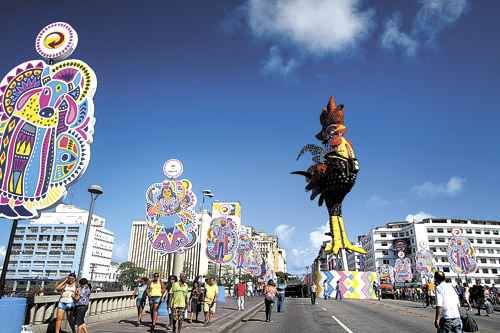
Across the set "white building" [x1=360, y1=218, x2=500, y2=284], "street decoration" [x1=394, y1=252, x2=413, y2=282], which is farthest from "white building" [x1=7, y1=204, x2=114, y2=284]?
"street decoration" [x1=394, y1=252, x2=413, y2=282]

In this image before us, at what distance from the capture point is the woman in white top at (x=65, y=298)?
9.21 m

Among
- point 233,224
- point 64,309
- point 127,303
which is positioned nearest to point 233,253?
point 233,224

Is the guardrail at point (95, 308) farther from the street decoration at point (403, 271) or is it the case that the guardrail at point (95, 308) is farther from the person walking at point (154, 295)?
the street decoration at point (403, 271)

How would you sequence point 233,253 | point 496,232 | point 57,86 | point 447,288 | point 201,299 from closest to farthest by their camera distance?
point 447,288 < point 57,86 < point 201,299 < point 233,253 < point 496,232

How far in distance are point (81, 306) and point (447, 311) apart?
8.70m

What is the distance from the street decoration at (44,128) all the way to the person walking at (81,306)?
242 cm

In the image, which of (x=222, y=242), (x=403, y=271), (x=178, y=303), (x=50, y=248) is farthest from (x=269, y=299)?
(x=50, y=248)

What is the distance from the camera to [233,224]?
3278 cm

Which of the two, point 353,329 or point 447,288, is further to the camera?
point 353,329

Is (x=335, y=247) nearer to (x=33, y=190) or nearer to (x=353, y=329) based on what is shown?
(x=353, y=329)

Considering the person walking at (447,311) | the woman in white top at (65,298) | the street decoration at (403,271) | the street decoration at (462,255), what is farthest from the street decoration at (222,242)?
the street decoration at (403,271)

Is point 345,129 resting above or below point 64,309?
above

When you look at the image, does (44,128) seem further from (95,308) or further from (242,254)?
(242,254)

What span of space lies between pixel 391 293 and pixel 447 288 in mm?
47924
